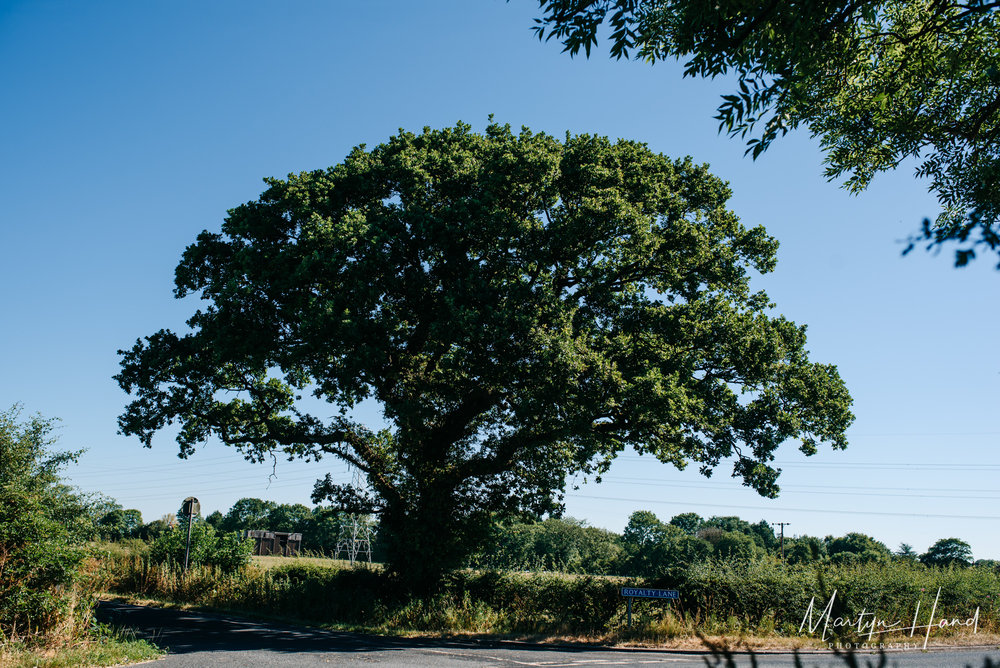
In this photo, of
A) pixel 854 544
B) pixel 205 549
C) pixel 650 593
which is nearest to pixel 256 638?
pixel 650 593

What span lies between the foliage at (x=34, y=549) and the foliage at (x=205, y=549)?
14.6 m

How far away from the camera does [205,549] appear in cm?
2559

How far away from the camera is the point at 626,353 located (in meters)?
17.3

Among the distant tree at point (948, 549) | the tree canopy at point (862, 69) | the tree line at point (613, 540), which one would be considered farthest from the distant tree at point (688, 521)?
the tree canopy at point (862, 69)

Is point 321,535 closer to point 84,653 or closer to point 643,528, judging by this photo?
point 643,528

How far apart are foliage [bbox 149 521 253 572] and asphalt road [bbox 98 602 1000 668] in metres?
7.38

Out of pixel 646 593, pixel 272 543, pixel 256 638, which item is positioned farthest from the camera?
pixel 272 543

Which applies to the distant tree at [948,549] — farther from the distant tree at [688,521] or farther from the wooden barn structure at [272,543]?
the wooden barn structure at [272,543]

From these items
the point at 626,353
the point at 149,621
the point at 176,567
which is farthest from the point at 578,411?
the point at 176,567

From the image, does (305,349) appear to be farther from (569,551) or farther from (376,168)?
(569,551)

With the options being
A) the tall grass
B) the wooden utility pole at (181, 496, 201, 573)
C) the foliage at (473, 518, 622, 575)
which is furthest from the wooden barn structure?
the tall grass

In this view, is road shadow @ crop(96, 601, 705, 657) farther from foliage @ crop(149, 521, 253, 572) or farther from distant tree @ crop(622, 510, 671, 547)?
distant tree @ crop(622, 510, 671, 547)

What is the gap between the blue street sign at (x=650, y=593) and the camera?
1692 cm

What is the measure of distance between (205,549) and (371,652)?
16.0 metres
